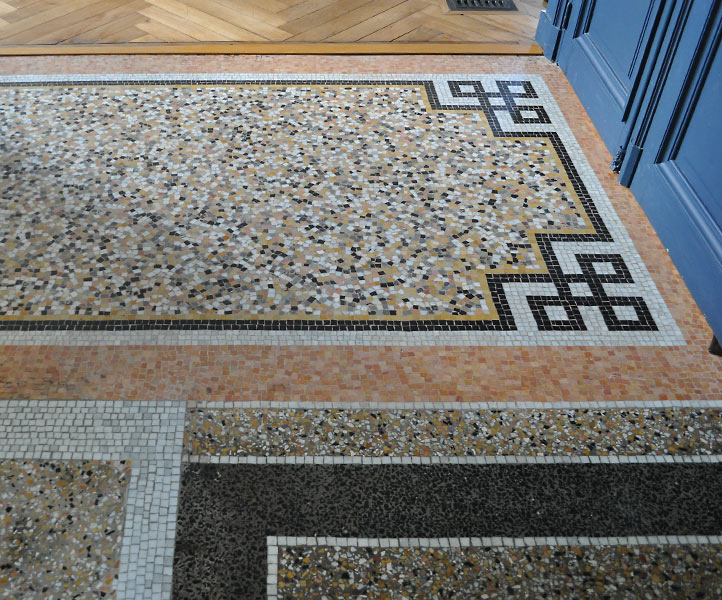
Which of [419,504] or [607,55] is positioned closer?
[419,504]

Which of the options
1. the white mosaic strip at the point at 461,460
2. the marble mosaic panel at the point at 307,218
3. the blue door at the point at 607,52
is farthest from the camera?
the blue door at the point at 607,52

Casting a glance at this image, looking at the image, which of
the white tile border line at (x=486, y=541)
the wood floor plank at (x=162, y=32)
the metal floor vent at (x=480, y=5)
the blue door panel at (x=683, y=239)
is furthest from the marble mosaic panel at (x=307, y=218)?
the metal floor vent at (x=480, y=5)

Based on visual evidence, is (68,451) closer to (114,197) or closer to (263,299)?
(263,299)

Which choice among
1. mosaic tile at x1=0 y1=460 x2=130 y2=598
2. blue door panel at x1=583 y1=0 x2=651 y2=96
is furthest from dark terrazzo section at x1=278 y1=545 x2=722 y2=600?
blue door panel at x1=583 y1=0 x2=651 y2=96

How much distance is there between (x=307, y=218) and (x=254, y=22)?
5.14 ft

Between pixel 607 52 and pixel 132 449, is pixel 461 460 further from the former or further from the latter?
pixel 607 52

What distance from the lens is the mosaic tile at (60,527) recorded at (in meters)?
1.59

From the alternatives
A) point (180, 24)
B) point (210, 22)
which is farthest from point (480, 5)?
point (180, 24)

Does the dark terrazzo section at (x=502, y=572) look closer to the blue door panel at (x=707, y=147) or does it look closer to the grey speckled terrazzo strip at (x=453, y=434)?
the grey speckled terrazzo strip at (x=453, y=434)

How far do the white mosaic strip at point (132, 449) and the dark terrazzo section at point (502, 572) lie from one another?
11.0 inches

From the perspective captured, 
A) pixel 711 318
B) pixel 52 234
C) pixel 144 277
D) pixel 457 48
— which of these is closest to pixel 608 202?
pixel 711 318

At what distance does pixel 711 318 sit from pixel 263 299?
1.30 m

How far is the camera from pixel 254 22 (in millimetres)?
3631

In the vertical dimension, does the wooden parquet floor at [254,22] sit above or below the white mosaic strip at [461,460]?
above
